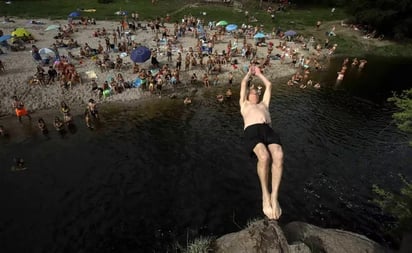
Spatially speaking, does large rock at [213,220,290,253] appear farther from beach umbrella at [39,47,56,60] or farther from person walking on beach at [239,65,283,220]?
beach umbrella at [39,47,56,60]

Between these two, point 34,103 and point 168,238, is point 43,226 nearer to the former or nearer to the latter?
point 168,238

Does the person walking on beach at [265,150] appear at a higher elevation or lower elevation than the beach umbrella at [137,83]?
higher

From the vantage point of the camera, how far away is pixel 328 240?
8938 mm

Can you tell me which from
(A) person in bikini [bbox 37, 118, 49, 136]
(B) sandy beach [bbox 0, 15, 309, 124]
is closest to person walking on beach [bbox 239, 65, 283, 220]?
(A) person in bikini [bbox 37, 118, 49, 136]

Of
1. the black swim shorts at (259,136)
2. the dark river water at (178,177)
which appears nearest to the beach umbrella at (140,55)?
the dark river water at (178,177)

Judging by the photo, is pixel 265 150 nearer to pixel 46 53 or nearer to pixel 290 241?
pixel 290 241

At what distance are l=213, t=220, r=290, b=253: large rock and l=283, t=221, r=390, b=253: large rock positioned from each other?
87 centimetres

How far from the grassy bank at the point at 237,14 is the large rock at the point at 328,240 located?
43418mm

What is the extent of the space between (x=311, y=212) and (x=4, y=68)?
30.6 m

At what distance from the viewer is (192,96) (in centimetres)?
3056

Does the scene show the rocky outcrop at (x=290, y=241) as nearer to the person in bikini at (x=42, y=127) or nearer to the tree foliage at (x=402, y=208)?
the tree foliage at (x=402, y=208)

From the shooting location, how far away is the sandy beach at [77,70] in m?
27.5

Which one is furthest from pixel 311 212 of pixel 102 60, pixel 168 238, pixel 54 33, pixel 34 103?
pixel 54 33

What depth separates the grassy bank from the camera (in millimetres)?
49719
